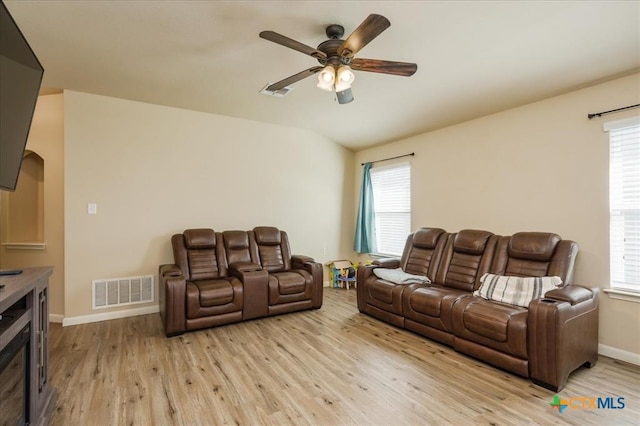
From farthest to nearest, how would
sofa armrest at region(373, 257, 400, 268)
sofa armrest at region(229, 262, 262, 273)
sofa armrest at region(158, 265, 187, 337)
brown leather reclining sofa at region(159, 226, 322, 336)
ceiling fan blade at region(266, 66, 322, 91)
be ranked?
sofa armrest at region(373, 257, 400, 268), sofa armrest at region(229, 262, 262, 273), brown leather reclining sofa at region(159, 226, 322, 336), sofa armrest at region(158, 265, 187, 337), ceiling fan blade at region(266, 66, 322, 91)

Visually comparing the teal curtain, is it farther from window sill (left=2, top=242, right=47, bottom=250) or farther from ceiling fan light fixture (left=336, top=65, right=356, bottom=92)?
window sill (left=2, top=242, right=47, bottom=250)

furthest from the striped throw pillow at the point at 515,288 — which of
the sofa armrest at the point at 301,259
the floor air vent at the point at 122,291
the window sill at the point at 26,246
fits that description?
the window sill at the point at 26,246

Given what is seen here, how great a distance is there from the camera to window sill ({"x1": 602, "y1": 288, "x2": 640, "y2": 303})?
268 cm

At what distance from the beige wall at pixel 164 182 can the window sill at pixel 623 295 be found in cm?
367

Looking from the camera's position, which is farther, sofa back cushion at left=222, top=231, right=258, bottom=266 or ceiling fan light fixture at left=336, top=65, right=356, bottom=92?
sofa back cushion at left=222, top=231, right=258, bottom=266

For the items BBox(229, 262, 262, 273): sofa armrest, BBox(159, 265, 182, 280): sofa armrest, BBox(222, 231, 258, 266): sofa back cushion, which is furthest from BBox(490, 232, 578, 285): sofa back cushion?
BBox(159, 265, 182, 280): sofa armrest

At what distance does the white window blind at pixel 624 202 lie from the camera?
272cm

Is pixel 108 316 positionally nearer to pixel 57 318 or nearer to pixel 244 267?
pixel 57 318

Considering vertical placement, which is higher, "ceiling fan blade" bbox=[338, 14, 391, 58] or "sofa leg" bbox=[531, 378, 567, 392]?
"ceiling fan blade" bbox=[338, 14, 391, 58]

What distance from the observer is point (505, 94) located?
129 inches

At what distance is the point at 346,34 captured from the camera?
253 centimetres

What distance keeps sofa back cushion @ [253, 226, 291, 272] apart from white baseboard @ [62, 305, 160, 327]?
1490 millimetres

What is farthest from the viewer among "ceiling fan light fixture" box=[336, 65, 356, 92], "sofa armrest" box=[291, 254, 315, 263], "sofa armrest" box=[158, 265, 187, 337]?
"sofa armrest" box=[291, 254, 315, 263]

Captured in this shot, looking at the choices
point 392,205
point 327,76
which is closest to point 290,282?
point 392,205
